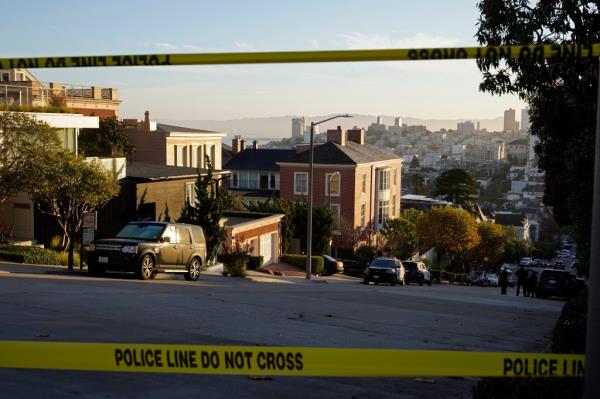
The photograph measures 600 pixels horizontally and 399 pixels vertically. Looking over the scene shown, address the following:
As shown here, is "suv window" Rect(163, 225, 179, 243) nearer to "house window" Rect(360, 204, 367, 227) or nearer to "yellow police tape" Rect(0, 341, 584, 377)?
"yellow police tape" Rect(0, 341, 584, 377)

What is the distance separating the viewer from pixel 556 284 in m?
33.2

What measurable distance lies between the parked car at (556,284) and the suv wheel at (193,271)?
17.4m

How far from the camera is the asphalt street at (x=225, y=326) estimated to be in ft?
25.3

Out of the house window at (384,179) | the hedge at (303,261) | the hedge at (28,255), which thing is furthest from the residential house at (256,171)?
the hedge at (28,255)

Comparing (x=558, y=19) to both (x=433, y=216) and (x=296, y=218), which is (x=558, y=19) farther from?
(x=433, y=216)

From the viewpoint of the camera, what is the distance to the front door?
70.6ft

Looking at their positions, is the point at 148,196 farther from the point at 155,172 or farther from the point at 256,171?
the point at 256,171

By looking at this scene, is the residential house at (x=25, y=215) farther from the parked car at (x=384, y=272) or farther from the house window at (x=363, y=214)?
the house window at (x=363, y=214)

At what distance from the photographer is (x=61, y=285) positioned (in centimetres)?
1738

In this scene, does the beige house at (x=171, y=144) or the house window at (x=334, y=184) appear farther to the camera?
the house window at (x=334, y=184)

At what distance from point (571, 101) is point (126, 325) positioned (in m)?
12.9

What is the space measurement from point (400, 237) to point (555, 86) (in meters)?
47.1

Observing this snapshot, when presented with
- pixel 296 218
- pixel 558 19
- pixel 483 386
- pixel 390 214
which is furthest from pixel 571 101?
pixel 390 214

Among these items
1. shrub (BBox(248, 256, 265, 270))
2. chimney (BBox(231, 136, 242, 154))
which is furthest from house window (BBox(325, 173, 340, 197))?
chimney (BBox(231, 136, 242, 154))
